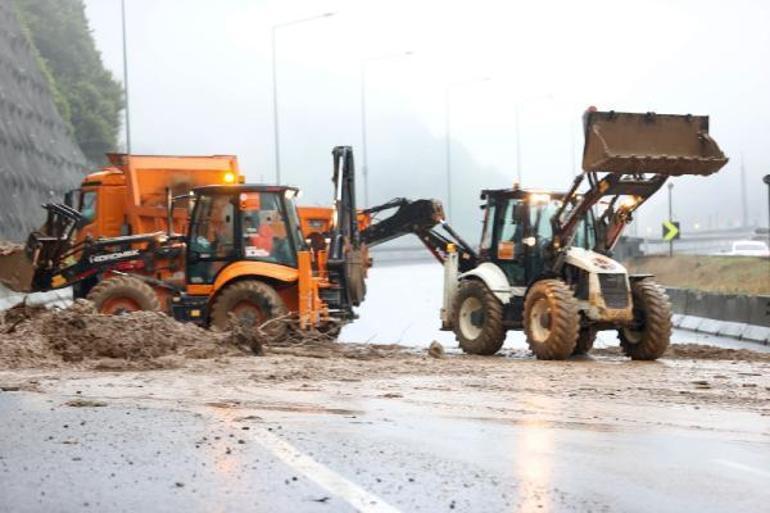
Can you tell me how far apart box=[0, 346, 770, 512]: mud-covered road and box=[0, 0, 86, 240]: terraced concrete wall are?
38.4 metres

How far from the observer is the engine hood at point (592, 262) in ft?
56.4

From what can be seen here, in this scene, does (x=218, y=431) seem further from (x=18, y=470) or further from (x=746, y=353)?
(x=746, y=353)

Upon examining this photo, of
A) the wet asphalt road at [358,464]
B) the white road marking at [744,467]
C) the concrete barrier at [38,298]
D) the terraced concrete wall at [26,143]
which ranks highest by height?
the terraced concrete wall at [26,143]

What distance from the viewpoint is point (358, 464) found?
25.6 feet

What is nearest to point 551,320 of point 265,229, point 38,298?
point 265,229

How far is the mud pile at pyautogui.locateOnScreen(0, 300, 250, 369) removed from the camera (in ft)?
48.4

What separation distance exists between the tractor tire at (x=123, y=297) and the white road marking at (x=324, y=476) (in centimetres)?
1028

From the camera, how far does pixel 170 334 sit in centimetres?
1598

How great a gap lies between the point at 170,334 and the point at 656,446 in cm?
872

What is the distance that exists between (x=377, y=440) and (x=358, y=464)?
103 centimetres

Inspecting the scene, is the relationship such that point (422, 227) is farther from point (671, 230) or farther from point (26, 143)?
point (26, 143)

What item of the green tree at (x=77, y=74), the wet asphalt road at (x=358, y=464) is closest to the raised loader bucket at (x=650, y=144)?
the wet asphalt road at (x=358, y=464)

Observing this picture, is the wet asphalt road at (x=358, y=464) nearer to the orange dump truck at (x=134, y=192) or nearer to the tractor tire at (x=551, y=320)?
the tractor tire at (x=551, y=320)

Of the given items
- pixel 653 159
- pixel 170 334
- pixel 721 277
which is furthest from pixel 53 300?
pixel 721 277
